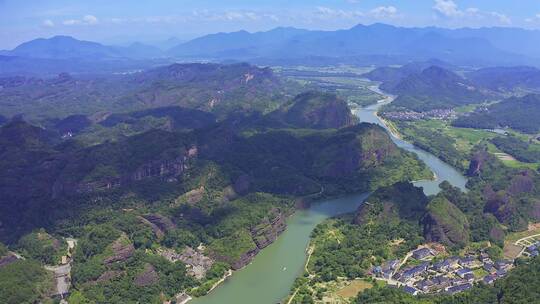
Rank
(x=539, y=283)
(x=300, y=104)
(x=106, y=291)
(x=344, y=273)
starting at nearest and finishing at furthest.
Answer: (x=539, y=283), (x=106, y=291), (x=344, y=273), (x=300, y=104)

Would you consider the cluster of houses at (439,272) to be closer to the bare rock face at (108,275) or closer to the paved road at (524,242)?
the paved road at (524,242)

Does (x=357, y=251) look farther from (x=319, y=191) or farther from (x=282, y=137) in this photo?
(x=282, y=137)

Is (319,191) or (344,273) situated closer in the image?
(344,273)

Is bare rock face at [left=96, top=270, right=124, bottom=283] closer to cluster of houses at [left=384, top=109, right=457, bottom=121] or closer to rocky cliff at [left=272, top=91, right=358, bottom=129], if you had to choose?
rocky cliff at [left=272, top=91, right=358, bottom=129]

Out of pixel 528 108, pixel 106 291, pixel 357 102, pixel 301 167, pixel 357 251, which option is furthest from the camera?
pixel 357 102

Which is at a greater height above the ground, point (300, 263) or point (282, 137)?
point (282, 137)

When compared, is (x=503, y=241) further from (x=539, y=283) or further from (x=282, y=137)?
(x=282, y=137)

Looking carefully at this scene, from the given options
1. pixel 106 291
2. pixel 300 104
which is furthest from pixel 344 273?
pixel 300 104
